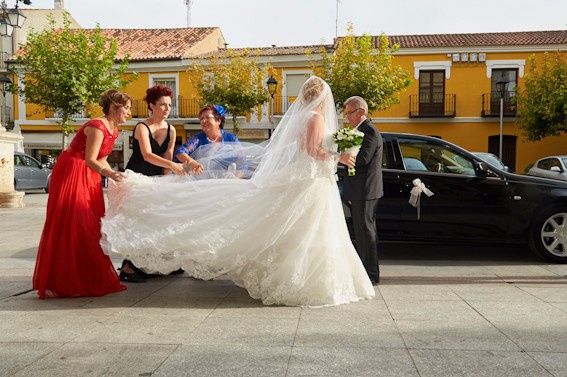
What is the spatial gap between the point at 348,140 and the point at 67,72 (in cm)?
1870

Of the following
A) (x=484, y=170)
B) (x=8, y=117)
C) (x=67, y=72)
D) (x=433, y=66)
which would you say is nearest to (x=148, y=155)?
(x=484, y=170)

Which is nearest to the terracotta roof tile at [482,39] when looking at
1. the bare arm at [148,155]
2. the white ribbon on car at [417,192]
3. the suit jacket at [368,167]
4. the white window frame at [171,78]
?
the white window frame at [171,78]

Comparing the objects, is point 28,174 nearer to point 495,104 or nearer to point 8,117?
point 8,117

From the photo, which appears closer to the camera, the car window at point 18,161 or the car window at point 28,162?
the car window at point 18,161

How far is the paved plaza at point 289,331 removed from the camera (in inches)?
127

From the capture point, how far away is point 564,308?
4.67 meters

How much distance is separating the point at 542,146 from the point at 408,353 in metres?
29.1

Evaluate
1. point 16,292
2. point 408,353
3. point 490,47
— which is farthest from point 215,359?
point 490,47

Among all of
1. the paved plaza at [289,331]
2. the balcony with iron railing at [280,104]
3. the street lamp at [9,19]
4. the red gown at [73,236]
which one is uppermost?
the street lamp at [9,19]

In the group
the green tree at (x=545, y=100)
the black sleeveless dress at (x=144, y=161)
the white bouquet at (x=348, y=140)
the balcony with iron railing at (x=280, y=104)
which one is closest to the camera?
the white bouquet at (x=348, y=140)

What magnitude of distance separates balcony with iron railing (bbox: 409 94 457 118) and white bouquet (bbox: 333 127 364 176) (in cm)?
2569

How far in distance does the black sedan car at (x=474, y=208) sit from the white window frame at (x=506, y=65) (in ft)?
79.2

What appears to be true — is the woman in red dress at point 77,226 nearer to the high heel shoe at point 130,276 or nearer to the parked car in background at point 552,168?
the high heel shoe at point 130,276

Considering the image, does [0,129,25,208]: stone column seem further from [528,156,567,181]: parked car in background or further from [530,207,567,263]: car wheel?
[528,156,567,181]: parked car in background
